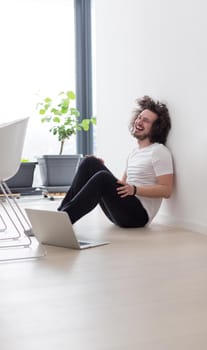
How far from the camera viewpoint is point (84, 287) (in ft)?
6.25

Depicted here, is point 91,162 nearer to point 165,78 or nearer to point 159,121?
point 159,121

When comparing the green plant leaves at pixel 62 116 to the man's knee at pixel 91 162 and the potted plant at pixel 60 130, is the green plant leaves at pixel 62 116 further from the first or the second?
the man's knee at pixel 91 162

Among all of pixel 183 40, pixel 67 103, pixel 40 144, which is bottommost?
pixel 40 144

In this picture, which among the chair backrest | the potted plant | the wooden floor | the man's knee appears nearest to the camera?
the wooden floor

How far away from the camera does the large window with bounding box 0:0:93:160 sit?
6293 millimetres

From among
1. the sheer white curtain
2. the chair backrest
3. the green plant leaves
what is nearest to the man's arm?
the chair backrest

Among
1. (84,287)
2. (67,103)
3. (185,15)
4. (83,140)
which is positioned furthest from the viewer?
(83,140)

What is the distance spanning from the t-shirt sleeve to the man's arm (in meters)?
0.03

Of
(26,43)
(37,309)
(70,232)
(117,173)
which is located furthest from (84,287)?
(26,43)

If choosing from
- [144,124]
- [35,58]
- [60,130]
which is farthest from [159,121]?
[35,58]

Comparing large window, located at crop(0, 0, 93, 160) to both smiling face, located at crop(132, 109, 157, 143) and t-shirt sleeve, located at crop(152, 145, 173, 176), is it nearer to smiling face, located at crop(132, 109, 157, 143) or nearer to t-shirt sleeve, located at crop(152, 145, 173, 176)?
smiling face, located at crop(132, 109, 157, 143)

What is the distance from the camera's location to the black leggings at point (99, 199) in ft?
9.76

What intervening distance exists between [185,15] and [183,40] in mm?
145

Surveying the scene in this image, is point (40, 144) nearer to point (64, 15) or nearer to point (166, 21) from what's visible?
point (64, 15)
